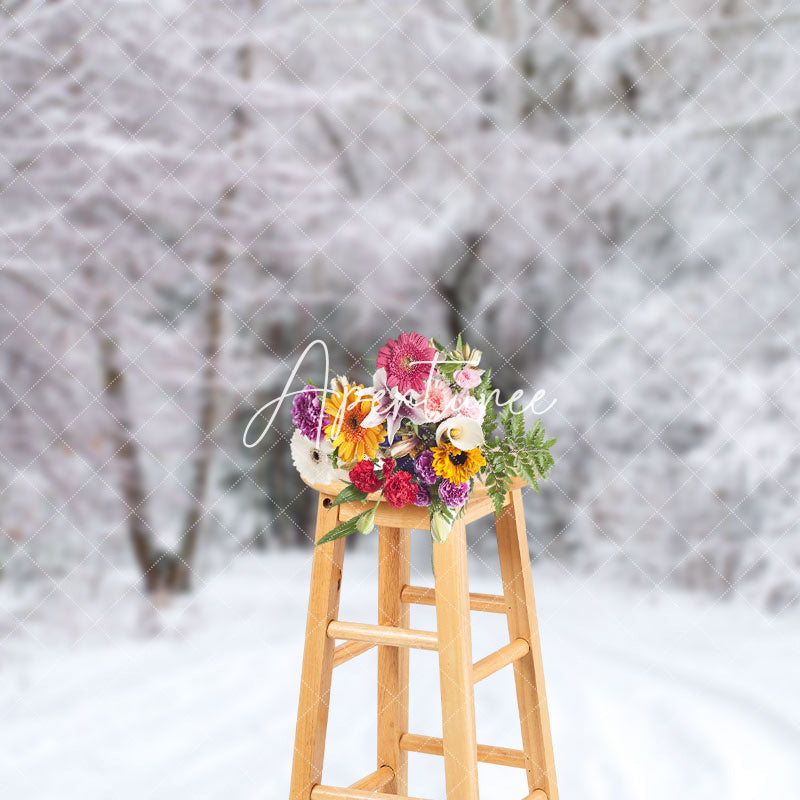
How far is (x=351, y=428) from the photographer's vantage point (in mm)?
1430

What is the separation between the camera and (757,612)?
312 centimetres

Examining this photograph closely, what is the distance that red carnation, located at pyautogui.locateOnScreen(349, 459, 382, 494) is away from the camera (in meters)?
1.42

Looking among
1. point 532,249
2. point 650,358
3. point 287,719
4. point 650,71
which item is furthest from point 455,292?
point 287,719

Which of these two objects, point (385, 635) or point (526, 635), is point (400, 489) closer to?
point (385, 635)

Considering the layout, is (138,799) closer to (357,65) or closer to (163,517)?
(163,517)

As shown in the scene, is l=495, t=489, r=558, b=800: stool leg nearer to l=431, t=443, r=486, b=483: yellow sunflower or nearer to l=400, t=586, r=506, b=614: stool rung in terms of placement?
l=400, t=586, r=506, b=614: stool rung

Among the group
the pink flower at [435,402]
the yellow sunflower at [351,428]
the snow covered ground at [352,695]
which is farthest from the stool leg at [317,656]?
the snow covered ground at [352,695]

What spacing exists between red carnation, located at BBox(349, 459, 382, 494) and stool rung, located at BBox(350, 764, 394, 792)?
22.8 inches

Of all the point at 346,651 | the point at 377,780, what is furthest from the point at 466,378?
the point at 377,780

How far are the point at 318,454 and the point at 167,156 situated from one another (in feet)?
6.78

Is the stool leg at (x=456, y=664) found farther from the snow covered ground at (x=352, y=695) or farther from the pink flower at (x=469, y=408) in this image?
the snow covered ground at (x=352, y=695)

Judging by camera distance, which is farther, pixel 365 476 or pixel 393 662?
pixel 393 662

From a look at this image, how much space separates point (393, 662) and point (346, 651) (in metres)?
0.16

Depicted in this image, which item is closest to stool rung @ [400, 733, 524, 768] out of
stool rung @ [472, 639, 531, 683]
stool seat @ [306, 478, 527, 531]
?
stool rung @ [472, 639, 531, 683]
